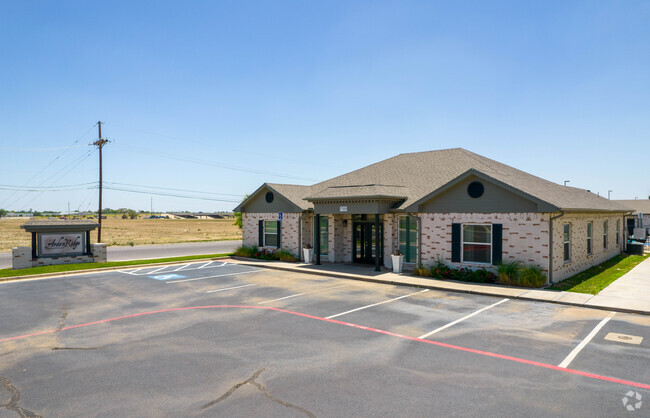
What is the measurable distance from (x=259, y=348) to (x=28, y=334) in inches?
241

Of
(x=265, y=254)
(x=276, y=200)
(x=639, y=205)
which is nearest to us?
(x=265, y=254)

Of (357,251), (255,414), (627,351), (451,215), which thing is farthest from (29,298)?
(627,351)

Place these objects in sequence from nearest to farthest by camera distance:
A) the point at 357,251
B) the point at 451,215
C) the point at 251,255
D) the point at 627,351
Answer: the point at 627,351
the point at 451,215
the point at 357,251
the point at 251,255

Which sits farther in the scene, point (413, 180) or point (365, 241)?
point (413, 180)

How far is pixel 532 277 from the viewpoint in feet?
50.9

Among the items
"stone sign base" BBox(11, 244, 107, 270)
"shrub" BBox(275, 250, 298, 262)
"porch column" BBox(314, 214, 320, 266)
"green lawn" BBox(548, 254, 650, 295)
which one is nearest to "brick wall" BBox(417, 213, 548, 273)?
"green lawn" BBox(548, 254, 650, 295)

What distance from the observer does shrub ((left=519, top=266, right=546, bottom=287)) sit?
1544cm

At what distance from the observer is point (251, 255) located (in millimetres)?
26625

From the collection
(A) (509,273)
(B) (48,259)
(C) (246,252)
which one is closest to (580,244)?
(A) (509,273)

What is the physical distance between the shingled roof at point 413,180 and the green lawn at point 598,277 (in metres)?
3.05

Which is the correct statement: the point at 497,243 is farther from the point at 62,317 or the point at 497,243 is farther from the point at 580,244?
the point at 62,317

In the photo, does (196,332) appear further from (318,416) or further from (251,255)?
(251,255)

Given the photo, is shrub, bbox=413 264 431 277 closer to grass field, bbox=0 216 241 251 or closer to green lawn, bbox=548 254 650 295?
green lawn, bbox=548 254 650 295

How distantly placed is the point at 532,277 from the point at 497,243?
6.33 feet
